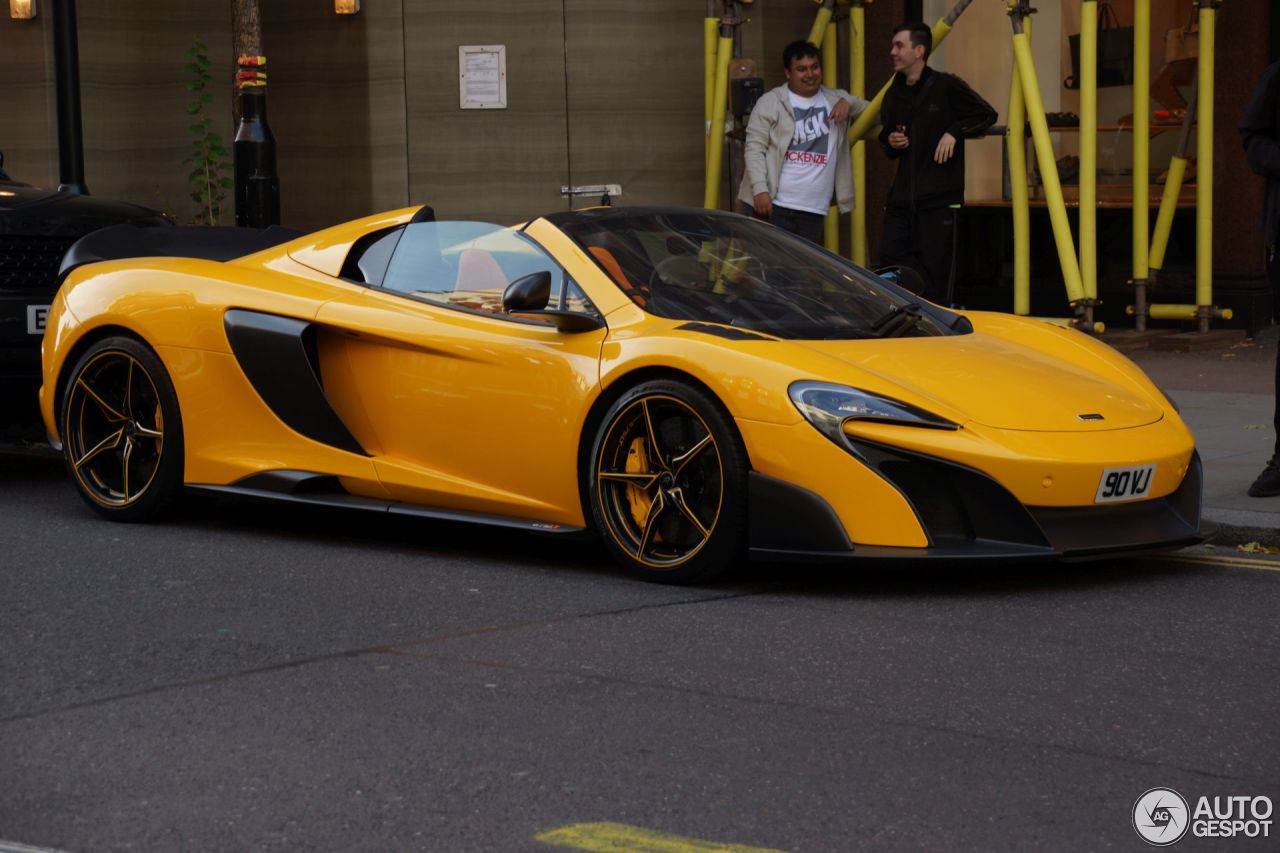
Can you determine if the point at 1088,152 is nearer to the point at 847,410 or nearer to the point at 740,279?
the point at 740,279

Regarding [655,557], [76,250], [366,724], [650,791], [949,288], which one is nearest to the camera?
[650,791]

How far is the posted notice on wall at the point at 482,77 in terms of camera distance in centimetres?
1619

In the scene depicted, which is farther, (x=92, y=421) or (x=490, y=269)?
(x=92, y=421)

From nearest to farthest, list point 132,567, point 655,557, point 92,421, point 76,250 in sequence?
1. point 655,557
2. point 132,567
3. point 92,421
4. point 76,250

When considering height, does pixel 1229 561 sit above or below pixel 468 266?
below

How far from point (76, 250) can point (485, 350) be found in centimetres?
261

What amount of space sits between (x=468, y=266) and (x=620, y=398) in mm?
997

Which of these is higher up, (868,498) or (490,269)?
(490,269)

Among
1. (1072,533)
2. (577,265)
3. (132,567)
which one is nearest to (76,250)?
(132,567)

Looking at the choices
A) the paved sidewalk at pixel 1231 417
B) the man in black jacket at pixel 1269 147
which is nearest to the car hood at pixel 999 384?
the paved sidewalk at pixel 1231 417

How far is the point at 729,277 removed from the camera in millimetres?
7090

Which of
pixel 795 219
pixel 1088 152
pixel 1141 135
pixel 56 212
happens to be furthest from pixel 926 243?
pixel 56 212

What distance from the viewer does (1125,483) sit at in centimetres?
626

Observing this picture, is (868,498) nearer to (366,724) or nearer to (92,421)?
(366,724)
